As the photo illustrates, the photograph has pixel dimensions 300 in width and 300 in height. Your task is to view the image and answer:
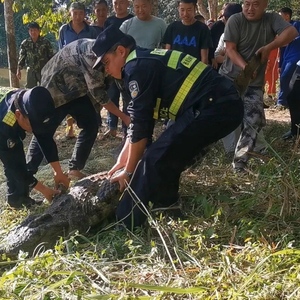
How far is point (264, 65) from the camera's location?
14.1ft

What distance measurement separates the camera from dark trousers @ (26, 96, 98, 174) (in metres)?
4.29

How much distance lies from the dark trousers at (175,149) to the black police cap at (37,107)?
0.87 m

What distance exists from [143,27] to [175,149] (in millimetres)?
2613

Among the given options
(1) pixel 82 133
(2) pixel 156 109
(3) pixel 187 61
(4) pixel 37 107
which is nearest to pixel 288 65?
(1) pixel 82 133

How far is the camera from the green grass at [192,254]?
2.24 meters

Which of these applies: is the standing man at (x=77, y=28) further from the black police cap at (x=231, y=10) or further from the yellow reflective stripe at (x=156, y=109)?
the yellow reflective stripe at (x=156, y=109)

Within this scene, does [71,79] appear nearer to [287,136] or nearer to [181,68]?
[181,68]

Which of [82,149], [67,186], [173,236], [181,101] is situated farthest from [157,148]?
[82,149]

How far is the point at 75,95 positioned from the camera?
4121 millimetres

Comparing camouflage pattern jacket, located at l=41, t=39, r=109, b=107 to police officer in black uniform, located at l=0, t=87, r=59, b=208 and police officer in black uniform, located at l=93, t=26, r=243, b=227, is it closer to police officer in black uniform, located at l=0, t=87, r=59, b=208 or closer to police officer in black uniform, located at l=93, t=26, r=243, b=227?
police officer in black uniform, located at l=0, t=87, r=59, b=208

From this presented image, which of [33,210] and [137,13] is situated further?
[137,13]

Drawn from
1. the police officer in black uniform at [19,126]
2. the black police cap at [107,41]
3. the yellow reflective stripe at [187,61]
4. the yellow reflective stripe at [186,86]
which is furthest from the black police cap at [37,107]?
the yellow reflective stripe at [187,61]

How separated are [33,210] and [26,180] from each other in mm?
267

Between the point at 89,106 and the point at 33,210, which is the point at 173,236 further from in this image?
the point at 89,106
